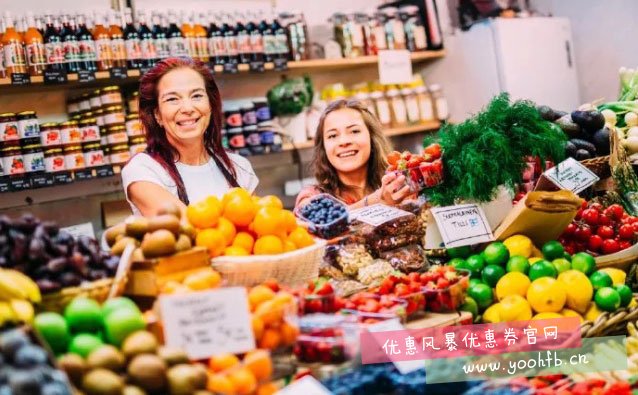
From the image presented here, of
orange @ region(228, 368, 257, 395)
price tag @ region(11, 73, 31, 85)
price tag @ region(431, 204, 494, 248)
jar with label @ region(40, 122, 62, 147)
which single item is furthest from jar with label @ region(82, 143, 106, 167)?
orange @ region(228, 368, 257, 395)

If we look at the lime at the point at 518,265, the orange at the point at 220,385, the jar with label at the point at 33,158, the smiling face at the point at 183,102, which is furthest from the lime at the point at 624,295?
the jar with label at the point at 33,158

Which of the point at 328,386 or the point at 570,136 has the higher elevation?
the point at 570,136

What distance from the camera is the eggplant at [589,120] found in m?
3.29

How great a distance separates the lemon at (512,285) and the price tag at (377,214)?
1.39 ft

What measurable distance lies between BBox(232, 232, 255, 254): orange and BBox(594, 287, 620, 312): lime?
1042mm

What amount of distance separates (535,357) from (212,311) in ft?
3.09

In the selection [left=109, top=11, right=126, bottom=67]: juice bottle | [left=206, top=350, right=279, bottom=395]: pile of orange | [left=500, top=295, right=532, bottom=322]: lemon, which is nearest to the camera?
[left=206, top=350, right=279, bottom=395]: pile of orange

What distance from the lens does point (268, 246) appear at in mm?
1865

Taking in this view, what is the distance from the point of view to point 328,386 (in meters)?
1.44

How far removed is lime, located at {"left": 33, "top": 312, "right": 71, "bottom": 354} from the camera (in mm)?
1320

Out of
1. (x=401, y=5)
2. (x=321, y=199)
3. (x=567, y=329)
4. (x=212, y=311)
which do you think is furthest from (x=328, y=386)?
(x=401, y=5)

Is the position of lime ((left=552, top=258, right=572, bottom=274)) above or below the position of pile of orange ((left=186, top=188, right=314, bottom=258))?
below

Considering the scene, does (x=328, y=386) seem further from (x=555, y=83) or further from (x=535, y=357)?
(x=555, y=83)

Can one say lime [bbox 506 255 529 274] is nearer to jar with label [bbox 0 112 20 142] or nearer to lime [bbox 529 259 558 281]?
lime [bbox 529 259 558 281]
